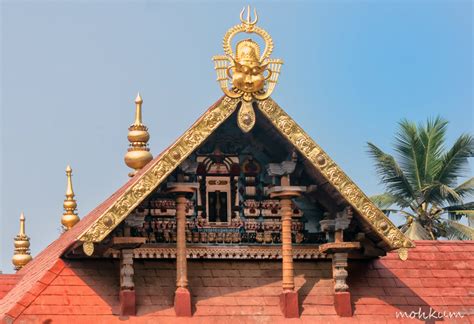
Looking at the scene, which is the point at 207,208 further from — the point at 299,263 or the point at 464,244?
the point at 464,244

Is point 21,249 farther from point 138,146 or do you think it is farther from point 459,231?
→ point 459,231

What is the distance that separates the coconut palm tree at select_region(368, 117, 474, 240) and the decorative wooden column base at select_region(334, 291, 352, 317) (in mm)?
17868

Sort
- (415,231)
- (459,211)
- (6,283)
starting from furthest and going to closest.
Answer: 1. (459,211)
2. (415,231)
3. (6,283)

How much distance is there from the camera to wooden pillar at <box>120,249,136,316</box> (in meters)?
23.9

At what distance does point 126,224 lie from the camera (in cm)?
2392

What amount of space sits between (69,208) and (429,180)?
1150 cm

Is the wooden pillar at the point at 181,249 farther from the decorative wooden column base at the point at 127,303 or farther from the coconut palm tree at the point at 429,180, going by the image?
the coconut palm tree at the point at 429,180

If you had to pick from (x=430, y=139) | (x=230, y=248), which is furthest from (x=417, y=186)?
(x=230, y=248)

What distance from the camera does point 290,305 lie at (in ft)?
79.9

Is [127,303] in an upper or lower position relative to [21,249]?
lower

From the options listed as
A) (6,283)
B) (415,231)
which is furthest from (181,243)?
(415,231)

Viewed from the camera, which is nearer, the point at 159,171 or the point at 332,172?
the point at 159,171

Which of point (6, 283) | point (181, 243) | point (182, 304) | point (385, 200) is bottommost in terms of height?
point (182, 304)

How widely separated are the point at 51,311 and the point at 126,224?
1.52 meters
